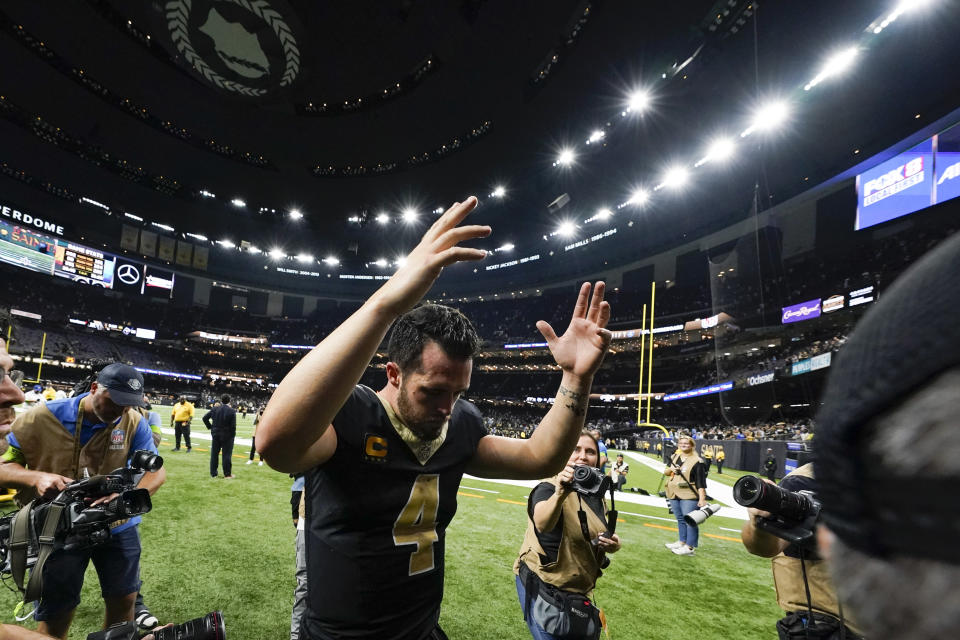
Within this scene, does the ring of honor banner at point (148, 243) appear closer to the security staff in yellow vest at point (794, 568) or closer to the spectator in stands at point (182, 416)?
the spectator in stands at point (182, 416)

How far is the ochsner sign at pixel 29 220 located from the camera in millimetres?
38094

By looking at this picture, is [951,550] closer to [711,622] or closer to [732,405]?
[711,622]

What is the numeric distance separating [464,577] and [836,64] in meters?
25.7

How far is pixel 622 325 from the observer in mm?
45938

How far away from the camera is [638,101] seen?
2200cm

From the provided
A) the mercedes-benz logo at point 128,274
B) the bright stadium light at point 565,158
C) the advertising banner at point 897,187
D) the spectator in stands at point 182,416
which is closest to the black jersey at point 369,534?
the spectator in stands at point 182,416

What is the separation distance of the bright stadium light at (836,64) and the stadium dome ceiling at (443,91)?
0.44 meters

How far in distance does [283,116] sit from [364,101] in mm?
5188

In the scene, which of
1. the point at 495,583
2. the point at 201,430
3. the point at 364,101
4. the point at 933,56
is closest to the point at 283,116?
the point at 364,101

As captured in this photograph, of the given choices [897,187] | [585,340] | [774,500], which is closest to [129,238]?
[585,340]

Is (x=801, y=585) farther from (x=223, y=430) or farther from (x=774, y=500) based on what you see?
(x=223, y=430)

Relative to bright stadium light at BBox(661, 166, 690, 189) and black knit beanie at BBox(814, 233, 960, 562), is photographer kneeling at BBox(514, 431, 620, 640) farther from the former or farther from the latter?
bright stadium light at BBox(661, 166, 690, 189)

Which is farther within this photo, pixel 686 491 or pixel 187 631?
pixel 686 491

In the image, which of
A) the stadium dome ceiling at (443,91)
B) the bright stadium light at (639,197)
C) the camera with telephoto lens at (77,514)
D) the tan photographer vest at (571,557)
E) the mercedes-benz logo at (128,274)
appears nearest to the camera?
the camera with telephoto lens at (77,514)
